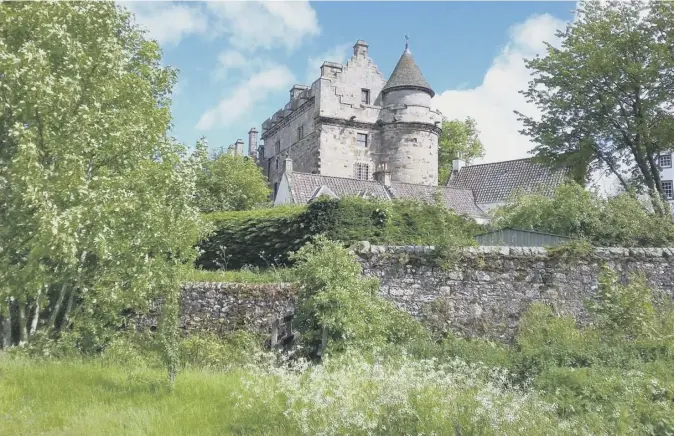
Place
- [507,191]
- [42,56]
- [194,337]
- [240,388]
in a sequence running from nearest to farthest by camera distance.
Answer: [240,388] < [42,56] < [194,337] < [507,191]

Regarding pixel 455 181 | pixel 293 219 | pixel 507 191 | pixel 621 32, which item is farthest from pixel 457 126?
pixel 293 219

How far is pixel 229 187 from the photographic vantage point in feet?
122

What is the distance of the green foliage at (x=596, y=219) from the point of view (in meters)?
16.2

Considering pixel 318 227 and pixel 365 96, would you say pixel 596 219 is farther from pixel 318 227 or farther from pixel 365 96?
pixel 365 96

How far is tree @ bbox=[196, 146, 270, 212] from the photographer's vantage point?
35438 mm

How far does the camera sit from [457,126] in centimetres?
5628

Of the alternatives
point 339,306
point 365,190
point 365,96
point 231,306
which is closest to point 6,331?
point 231,306

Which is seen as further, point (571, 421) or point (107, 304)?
point (107, 304)

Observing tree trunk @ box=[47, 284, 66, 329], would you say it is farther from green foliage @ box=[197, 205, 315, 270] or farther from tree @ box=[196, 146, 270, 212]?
tree @ box=[196, 146, 270, 212]

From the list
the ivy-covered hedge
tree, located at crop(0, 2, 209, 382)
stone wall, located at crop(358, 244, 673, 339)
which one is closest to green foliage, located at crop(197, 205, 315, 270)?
the ivy-covered hedge

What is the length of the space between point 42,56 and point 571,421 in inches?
359

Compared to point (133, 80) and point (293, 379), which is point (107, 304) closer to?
point (133, 80)

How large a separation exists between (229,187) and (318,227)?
24.4 meters

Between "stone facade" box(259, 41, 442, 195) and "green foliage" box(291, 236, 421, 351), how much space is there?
3355 centimetres
